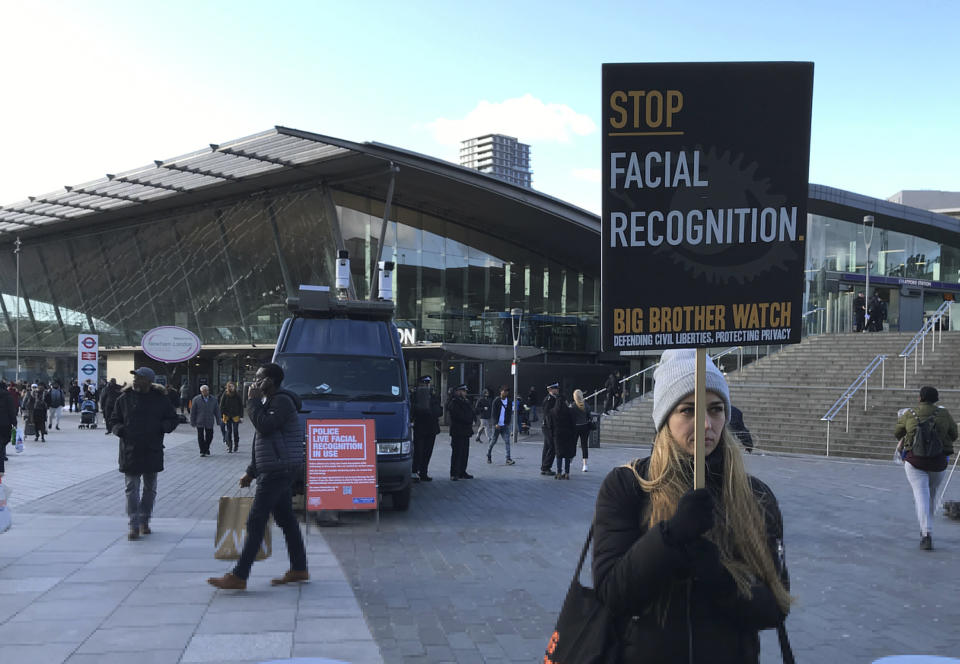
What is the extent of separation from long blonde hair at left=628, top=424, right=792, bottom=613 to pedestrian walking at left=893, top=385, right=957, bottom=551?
7328mm

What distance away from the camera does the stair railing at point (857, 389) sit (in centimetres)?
2002

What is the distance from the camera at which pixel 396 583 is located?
23.3 ft

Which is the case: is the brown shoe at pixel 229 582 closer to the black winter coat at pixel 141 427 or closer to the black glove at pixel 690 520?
the black winter coat at pixel 141 427

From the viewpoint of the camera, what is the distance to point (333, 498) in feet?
32.1

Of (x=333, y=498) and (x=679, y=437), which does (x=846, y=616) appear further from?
(x=333, y=498)

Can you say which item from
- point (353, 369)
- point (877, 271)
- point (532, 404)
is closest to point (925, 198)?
point (877, 271)

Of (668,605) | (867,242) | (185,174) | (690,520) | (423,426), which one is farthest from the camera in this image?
(867,242)

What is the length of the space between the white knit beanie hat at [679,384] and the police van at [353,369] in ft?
26.4

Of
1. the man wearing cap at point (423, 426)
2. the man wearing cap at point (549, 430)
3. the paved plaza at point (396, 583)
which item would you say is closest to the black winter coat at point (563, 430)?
the man wearing cap at point (549, 430)

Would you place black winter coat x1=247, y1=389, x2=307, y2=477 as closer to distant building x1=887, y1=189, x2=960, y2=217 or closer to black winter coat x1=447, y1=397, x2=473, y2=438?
black winter coat x1=447, y1=397, x2=473, y2=438

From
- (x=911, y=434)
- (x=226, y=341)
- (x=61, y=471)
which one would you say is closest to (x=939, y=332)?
(x=911, y=434)

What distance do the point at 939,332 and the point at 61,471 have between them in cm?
2516

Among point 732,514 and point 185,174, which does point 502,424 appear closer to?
point 732,514

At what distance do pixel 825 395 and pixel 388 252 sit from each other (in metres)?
22.5
